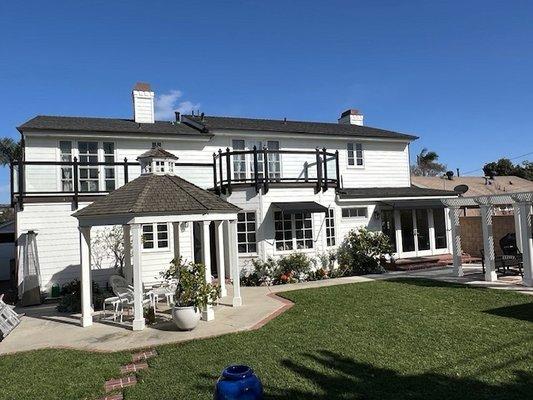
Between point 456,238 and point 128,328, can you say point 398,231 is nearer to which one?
point 456,238

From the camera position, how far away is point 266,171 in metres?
16.1

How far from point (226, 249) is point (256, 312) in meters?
6.22

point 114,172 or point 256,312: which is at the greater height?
point 114,172

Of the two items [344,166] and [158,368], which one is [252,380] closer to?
[158,368]

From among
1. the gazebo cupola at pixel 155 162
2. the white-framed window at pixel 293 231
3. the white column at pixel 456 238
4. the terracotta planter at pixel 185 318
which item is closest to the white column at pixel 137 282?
the terracotta planter at pixel 185 318

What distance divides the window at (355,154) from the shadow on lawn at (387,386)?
15742mm

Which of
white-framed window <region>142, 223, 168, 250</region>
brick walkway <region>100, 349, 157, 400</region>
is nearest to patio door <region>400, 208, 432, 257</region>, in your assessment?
white-framed window <region>142, 223, 168, 250</region>

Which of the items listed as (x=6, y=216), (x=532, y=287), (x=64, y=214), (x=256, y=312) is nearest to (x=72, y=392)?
(x=256, y=312)

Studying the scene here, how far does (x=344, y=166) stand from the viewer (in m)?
21.0

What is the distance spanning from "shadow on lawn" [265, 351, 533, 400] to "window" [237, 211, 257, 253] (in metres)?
9.73

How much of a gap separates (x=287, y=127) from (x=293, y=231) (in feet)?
21.7

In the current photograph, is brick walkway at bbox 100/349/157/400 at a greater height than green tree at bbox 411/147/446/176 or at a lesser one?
lesser

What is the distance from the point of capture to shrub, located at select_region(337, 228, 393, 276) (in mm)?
17422

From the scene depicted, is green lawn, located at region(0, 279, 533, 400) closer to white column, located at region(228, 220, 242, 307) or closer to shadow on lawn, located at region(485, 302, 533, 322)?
shadow on lawn, located at region(485, 302, 533, 322)
